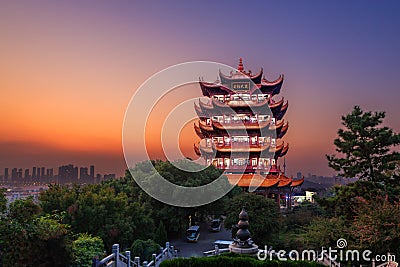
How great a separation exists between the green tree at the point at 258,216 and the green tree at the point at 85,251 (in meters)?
8.88

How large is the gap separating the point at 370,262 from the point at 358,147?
581cm

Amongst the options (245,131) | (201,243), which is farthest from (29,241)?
(245,131)

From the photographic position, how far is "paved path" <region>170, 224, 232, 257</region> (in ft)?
64.8

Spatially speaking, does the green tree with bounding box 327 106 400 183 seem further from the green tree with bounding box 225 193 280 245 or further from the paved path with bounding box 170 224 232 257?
the paved path with bounding box 170 224 232 257

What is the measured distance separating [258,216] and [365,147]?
6.40 metres

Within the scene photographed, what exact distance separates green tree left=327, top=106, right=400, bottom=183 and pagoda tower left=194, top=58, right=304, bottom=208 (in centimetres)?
1898

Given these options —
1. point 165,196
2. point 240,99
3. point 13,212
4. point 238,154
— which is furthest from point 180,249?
point 240,99

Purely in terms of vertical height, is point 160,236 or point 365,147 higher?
point 365,147

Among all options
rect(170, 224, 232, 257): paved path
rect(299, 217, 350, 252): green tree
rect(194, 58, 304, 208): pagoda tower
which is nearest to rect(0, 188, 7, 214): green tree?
rect(299, 217, 350, 252): green tree

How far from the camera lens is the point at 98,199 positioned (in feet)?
53.8

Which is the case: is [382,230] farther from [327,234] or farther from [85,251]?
[85,251]

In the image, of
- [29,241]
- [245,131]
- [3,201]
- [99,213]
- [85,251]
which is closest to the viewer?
[29,241]

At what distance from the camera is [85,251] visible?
1066 centimetres

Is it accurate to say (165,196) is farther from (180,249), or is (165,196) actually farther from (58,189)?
(58,189)
